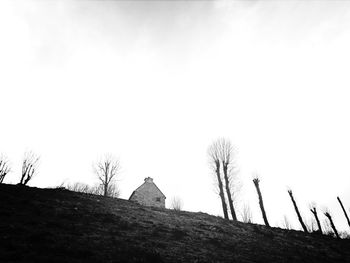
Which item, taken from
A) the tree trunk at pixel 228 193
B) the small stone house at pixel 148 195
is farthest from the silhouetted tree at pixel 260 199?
the small stone house at pixel 148 195

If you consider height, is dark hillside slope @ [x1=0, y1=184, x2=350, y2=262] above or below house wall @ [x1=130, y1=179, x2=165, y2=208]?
below

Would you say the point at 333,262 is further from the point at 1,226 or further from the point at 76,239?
the point at 1,226

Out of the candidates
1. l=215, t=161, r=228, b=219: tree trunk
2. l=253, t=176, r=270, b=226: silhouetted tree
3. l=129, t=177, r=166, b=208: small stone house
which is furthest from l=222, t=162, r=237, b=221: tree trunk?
l=129, t=177, r=166, b=208: small stone house

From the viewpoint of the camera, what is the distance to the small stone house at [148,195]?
126 feet

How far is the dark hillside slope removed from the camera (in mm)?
9578

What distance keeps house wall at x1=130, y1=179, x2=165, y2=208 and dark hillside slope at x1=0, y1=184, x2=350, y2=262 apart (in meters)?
17.4

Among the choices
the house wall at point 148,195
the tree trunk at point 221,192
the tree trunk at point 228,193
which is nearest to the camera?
the tree trunk at point 228,193

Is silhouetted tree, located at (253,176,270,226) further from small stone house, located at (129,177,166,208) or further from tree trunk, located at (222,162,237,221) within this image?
small stone house, located at (129,177,166,208)

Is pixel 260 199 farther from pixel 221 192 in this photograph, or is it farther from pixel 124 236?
pixel 124 236

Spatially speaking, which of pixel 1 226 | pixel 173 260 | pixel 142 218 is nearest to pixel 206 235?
pixel 142 218

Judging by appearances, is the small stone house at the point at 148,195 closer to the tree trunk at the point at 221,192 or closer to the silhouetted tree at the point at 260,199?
the tree trunk at the point at 221,192

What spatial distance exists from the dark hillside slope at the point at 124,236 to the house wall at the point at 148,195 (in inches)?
686

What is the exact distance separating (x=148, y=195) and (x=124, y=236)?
27.2 meters

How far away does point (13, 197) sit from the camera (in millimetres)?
15695
